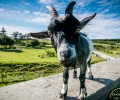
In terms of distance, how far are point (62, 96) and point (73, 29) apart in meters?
1.92

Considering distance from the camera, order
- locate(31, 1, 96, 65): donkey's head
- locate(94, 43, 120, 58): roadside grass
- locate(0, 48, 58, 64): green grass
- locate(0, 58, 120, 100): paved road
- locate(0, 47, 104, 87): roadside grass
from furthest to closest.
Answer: locate(94, 43, 120, 58): roadside grass < locate(0, 48, 58, 64): green grass < locate(0, 47, 104, 87): roadside grass < locate(0, 58, 120, 100): paved road < locate(31, 1, 96, 65): donkey's head

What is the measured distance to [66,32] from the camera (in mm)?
3172


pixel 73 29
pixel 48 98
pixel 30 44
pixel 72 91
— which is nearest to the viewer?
pixel 73 29

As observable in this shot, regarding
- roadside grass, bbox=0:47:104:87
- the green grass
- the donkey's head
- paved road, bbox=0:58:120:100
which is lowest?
roadside grass, bbox=0:47:104:87

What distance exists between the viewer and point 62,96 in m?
4.31

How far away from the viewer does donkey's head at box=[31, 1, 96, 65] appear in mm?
2994

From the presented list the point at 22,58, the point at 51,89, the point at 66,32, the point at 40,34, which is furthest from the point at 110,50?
the point at 66,32

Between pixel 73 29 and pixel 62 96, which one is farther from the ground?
pixel 73 29

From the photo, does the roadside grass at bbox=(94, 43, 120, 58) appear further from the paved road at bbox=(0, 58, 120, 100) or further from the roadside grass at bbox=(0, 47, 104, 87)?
the paved road at bbox=(0, 58, 120, 100)

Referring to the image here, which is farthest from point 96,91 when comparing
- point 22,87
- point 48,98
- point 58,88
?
point 22,87

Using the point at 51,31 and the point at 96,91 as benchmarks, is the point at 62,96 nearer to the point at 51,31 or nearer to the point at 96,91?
the point at 96,91

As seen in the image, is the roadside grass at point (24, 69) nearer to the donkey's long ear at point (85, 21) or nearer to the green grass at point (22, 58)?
the green grass at point (22, 58)

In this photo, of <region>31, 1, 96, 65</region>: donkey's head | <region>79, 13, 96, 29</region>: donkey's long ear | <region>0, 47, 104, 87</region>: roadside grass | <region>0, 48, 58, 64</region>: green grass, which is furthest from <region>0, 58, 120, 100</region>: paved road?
<region>0, 48, 58, 64</region>: green grass

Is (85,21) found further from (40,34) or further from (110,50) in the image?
(110,50)
